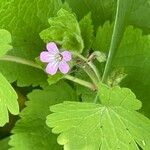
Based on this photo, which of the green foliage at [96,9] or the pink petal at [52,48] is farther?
the green foliage at [96,9]

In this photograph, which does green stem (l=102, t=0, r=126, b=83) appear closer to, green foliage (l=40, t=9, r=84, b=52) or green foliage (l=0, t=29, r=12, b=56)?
green foliage (l=40, t=9, r=84, b=52)

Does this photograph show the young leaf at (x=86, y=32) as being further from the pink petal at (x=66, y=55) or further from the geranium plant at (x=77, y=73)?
the pink petal at (x=66, y=55)

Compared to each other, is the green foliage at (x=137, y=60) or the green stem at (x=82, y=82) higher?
the green foliage at (x=137, y=60)

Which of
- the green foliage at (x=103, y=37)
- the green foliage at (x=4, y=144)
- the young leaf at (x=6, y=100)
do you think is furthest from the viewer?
the green foliage at (x=4, y=144)

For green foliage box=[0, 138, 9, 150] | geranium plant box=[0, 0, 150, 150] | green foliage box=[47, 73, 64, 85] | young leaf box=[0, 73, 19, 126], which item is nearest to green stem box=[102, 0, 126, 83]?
geranium plant box=[0, 0, 150, 150]

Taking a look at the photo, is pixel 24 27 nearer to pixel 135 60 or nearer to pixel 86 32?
pixel 86 32

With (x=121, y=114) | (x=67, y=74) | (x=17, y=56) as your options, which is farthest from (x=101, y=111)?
(x=17, y=56)

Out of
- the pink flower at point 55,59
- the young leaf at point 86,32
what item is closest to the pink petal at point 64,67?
the pink flower at point 55,59

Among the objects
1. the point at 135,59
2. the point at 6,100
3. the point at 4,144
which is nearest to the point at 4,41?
the point at 6,100
